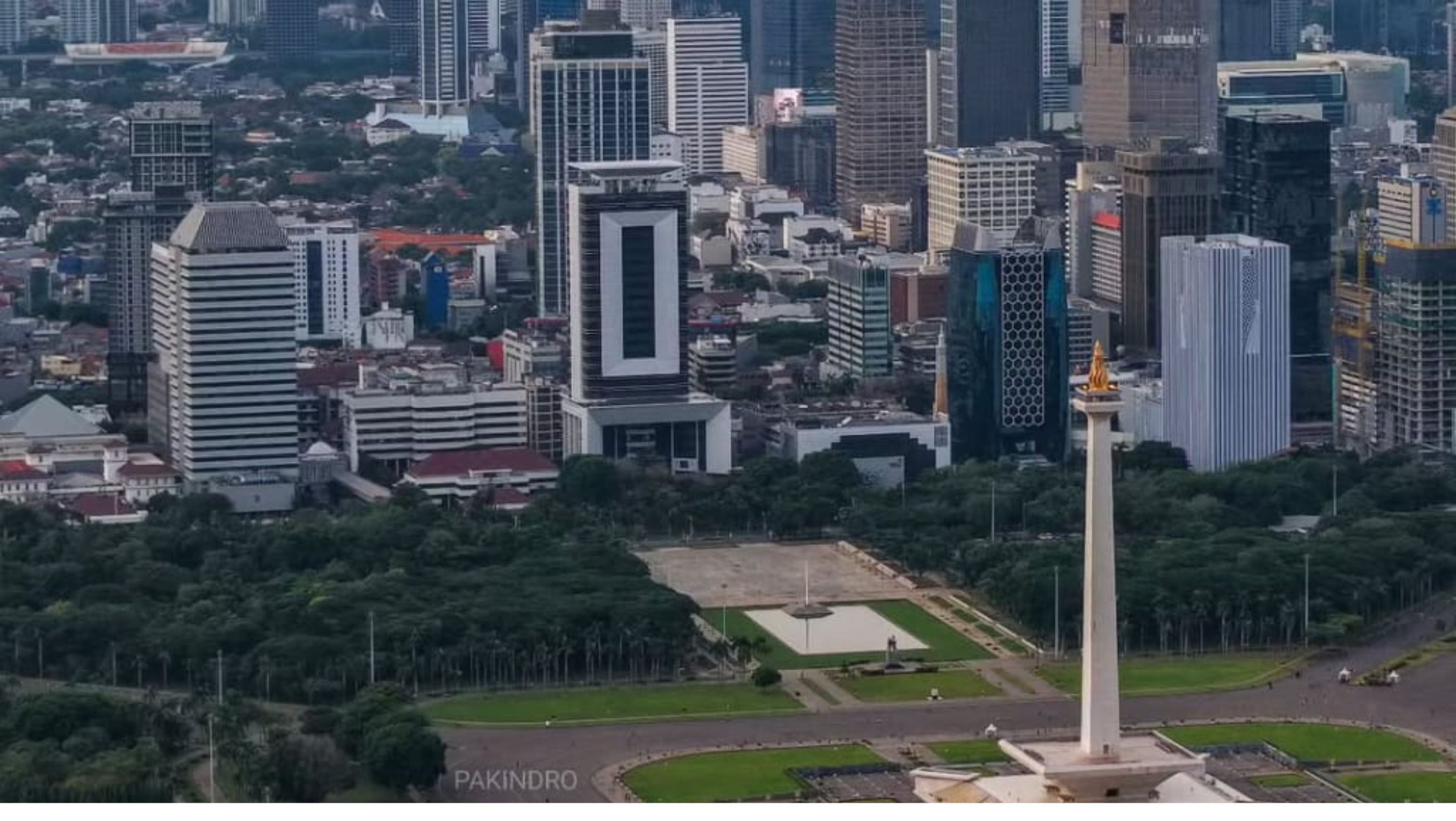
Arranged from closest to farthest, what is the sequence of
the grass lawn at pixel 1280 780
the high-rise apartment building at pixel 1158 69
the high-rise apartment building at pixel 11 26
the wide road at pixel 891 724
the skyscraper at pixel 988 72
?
the grass lawn at pixel 1280 780 → the wide road at pixel 891 724 → the high-rise apartment building at pixel 1158 69 → the skyscraper at pixel 988 72 → the high-rise apartment building at pixel 11 26

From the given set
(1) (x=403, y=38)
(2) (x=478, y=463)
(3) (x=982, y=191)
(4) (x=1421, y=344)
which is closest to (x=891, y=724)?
(2) (x=478, y=463)

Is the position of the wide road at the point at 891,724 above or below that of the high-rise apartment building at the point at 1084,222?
below

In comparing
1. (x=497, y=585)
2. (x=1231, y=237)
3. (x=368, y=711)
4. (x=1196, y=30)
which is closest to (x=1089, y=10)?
(x=1196, y=30)

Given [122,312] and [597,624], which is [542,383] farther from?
[597,624]

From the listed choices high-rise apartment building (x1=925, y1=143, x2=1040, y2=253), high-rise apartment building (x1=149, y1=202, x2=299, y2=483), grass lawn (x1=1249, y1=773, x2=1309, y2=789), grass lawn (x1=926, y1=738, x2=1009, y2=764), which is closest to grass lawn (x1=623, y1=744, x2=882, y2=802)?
grass lawn (x1=926, y1=738, x2=1009, y2=764)

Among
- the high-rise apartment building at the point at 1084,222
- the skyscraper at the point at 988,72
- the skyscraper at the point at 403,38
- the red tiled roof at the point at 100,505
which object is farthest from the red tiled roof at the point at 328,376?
the skyscraper at the point at 403,38

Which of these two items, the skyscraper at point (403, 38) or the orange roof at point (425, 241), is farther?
the skyscraper at point (403, 38)

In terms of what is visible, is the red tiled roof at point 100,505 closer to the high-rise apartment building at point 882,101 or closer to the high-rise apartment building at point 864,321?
the high-rise apartment building at point 864,321
